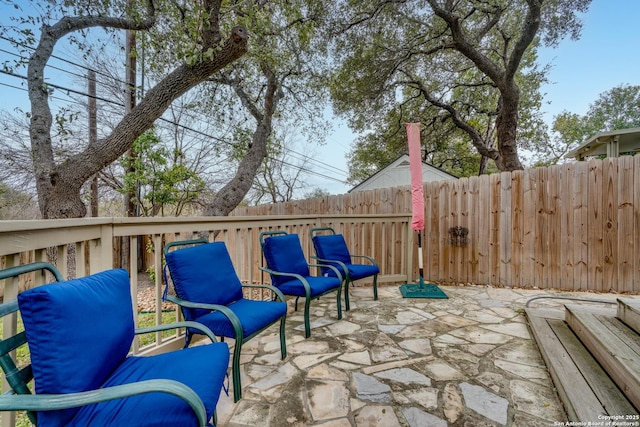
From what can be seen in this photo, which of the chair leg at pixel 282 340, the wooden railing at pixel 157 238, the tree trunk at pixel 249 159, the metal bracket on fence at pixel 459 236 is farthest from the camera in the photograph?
the tree trunk at pixel 249 159

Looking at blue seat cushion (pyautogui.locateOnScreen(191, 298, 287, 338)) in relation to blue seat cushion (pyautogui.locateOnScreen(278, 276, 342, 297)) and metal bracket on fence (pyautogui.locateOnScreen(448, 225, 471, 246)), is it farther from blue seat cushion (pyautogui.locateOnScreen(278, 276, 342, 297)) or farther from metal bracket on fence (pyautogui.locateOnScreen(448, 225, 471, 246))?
metal bracket on fence (pyautogui.locateOnScreen(448, 225, 471, 246))

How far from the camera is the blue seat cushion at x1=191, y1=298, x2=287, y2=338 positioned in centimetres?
161

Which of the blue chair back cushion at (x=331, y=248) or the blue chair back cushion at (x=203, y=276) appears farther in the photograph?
the blue chair back cushion at (x=331, y=248)

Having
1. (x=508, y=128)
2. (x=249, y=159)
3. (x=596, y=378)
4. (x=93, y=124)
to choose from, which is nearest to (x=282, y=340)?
(x=596, y=378)

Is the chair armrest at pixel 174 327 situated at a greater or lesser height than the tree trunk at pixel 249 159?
lesser

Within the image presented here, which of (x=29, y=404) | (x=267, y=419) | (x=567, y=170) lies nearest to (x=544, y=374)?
(x=267, y=419)

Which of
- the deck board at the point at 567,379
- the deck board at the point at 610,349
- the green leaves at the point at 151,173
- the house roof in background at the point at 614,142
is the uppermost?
the house roof in background at the point at 614,142

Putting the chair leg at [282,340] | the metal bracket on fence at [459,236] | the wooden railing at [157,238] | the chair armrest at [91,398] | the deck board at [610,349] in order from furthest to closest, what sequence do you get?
the metal bracket on fence at [459,236] → the chair leg at [282,340] → the deck board at [610,349] → the wooden railing at [157,238] → the chair armrest at [91,398]

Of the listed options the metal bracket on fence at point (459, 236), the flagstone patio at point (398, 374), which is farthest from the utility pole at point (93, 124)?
the metal bracket on fence at point (459, 236)

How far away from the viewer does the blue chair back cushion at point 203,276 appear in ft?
5.62

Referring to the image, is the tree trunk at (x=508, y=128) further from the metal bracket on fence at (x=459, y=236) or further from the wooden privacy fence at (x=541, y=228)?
the metal bracket on fence at (x=459, y=236)

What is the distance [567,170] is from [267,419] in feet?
15.3

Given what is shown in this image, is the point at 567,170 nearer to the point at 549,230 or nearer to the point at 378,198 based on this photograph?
the point at 549,230

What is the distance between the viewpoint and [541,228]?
384cm
